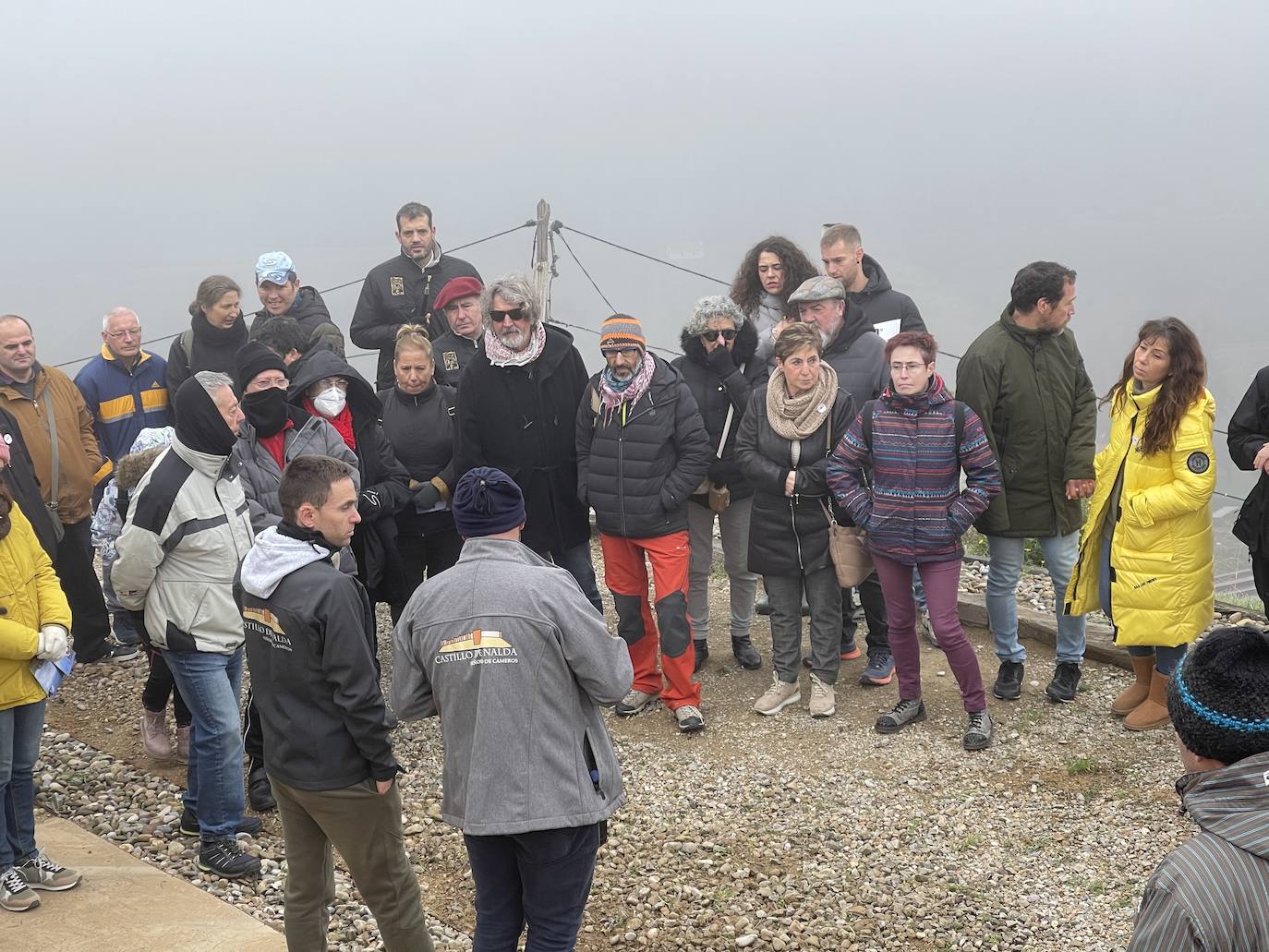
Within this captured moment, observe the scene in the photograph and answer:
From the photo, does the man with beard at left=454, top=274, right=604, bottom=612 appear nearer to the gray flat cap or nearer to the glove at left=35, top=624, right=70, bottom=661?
the gray flat cap

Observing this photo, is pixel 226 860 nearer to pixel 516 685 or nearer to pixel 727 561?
pixel 516 685

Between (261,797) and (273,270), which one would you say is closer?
(261,797)

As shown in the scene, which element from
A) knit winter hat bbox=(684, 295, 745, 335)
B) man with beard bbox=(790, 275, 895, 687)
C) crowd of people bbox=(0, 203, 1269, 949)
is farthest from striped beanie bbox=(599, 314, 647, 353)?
man with beard bbox=(790, 275, 895, 687)

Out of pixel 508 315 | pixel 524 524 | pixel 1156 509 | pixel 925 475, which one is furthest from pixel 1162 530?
pixel 508 315

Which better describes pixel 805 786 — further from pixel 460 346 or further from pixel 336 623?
pixel 460 346

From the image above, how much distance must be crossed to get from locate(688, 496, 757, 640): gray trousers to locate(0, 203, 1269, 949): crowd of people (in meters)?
0.02

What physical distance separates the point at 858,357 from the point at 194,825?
3.68 m

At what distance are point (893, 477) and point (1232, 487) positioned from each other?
20.4 feet

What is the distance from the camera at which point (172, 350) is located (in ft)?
22.0

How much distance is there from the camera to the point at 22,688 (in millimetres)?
4090

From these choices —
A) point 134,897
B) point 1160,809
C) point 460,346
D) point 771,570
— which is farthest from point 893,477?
point 134,897

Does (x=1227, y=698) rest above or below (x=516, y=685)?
above

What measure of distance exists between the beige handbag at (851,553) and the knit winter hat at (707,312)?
3.94 feet

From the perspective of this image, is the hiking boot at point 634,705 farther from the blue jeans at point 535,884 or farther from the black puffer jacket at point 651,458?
the blue jeans at point 535,884
